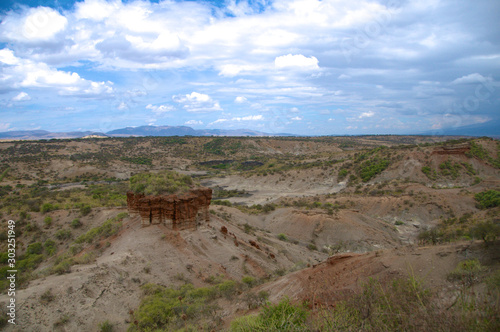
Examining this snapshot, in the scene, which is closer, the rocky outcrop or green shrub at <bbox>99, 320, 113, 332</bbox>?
green shrub at <bbox>99, 320, 113, 332</bbox>

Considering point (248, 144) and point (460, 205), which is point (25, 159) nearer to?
point (248, 144)

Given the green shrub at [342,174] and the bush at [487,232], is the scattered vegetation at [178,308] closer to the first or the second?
the bush at [487,232]

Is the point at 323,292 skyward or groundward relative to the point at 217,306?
skyward

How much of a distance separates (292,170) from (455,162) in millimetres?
26290

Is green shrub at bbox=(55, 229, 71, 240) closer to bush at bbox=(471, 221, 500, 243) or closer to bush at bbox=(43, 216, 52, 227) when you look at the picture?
bush at bbox=(43, 216, 52, 227)

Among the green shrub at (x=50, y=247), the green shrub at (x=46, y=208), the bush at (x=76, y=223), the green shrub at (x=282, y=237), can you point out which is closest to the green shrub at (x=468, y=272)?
the green shrub at (x=282, y=237)

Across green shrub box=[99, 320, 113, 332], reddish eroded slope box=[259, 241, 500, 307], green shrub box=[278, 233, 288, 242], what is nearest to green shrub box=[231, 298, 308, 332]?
reddish eroded slope box=[259, 241, 500, 307]

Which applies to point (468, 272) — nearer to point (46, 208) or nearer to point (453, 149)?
point (46, 208)

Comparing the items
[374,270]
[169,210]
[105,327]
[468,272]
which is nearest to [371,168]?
[169,210]

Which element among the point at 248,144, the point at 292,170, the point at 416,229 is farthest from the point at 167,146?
the point at 416,229

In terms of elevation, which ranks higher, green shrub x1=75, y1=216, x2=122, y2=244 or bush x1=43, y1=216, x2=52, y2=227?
green shrub x1=75, y1=216, x2=122, y2=244

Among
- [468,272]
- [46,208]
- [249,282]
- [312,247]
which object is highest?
[468,272]

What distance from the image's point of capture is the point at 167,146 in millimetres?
100438

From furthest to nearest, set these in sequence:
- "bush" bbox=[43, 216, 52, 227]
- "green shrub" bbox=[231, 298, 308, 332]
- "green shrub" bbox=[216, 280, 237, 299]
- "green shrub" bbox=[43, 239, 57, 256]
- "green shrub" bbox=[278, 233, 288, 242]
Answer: "green shrub" bbox=[278, 233, 288, 242]
"bush" bbox=[43, 216, 52, 227]
"green shrub" bbox=[43, 239, 57, 256]
"green shrub" bbox=[216, 280, 237, 299]
"green shrub" bbox=[231, 298, 308, 332]
